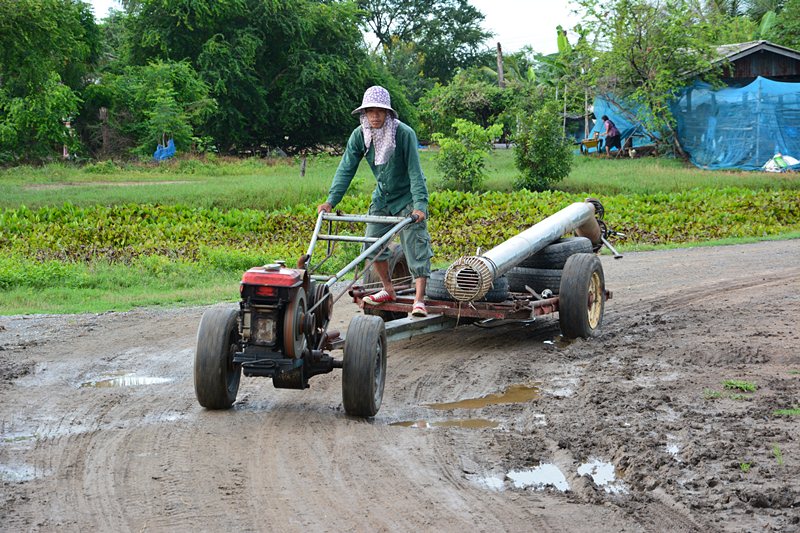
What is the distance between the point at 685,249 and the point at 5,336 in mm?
11572

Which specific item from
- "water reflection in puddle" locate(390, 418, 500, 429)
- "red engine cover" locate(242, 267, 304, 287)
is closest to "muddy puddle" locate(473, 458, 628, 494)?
"water reflection in puddle" locate(390, 418, 500, 429)

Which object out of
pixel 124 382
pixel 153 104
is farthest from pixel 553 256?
pixel 153 104

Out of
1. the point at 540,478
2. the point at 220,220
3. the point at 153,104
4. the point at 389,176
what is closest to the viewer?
the point at 540,478

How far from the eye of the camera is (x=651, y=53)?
3119 centimetres

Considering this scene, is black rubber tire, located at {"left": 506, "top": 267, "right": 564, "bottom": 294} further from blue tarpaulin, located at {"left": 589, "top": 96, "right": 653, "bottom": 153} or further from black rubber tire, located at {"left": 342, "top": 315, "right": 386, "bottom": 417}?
blue tarpaulin, located at {"left": 589, "top": 96, "right": 653, "bottom": 153}

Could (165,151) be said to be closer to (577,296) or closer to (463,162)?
(463,162)

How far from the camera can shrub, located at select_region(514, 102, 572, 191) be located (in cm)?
2473

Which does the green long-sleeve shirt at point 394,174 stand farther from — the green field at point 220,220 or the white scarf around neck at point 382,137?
the green field at point 220,220

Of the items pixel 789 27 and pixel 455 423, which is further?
pixel 789 27

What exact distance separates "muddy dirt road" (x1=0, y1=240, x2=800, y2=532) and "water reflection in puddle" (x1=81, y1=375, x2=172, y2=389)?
36 mm

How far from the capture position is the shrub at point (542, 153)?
2473 cm

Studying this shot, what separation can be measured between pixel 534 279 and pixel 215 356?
4124 millimetres

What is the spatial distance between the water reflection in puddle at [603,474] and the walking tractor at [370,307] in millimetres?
1565

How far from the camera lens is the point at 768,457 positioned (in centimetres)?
558
